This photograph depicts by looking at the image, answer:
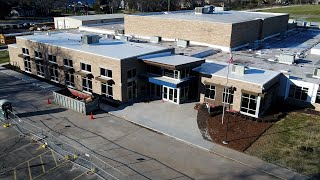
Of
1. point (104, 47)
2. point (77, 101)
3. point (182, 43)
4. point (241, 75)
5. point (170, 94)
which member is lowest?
point (77, 101)

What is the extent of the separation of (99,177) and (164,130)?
1021 cm

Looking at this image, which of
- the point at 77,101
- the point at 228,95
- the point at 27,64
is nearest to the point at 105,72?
the point at 77,101

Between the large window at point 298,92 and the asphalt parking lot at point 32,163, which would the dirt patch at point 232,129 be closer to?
the large window at point 298,92

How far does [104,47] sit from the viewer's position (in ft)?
150

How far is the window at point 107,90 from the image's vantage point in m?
40.5

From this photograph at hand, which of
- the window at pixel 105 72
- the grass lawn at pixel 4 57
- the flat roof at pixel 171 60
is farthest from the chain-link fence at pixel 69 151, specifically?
the grass lawn at pixel 4 57

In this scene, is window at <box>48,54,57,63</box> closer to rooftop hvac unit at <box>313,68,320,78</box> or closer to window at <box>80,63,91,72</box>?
window at <box>80,63,91,72</box>

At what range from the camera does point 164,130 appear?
1308 inches

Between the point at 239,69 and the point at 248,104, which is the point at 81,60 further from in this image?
the point at 248,104

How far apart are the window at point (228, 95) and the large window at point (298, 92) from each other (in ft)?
29.5

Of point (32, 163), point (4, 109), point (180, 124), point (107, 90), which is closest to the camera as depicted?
point (32, 163)

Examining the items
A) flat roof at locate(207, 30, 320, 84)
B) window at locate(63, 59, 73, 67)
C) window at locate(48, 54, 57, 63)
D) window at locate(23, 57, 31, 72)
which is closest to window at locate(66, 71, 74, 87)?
window at locate(63, 59, 73, 67)

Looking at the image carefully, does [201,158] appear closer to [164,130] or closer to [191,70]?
[164,130]

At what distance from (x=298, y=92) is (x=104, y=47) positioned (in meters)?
27.8
